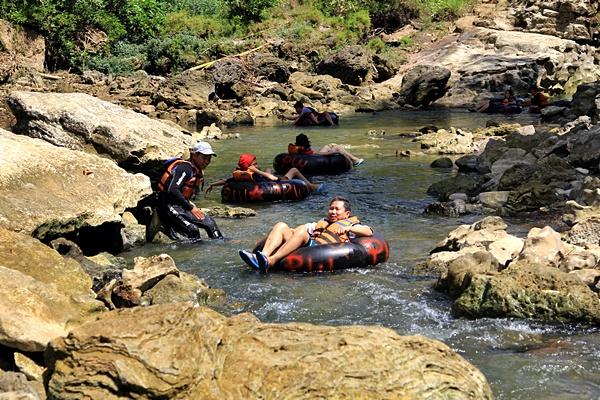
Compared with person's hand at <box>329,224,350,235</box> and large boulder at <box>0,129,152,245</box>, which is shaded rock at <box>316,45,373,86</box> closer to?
large boulder at <box>0,129,152,245</box>

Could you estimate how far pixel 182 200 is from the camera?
422 inches

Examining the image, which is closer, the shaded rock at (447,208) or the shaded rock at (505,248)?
the shaded rock at (505,248)

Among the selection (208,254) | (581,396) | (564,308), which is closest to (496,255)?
(564,308)

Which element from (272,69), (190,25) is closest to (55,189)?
(272,69)

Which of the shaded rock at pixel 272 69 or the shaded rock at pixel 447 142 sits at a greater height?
the shaded rock at pixel 272 69

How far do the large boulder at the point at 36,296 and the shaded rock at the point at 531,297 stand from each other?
3.49 m

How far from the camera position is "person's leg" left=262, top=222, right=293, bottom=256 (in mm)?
9133

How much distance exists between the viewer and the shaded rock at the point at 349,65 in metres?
34.0

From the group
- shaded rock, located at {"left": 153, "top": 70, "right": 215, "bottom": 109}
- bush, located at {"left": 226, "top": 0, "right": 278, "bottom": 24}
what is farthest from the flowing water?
bush, located at {"left": 226, "top": 0, "right": 278, "bottom": 24}

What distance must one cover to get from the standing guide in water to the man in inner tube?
1.75 m

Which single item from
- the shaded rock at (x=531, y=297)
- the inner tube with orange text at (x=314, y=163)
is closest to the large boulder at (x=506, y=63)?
the inner tube with orange text at (x=314, y=163)

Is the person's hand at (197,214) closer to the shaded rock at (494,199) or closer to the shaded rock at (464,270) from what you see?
the shaded rock at (464,270)

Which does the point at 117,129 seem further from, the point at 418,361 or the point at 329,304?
the point at 418,361

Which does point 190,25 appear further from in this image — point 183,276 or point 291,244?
point 183,276
